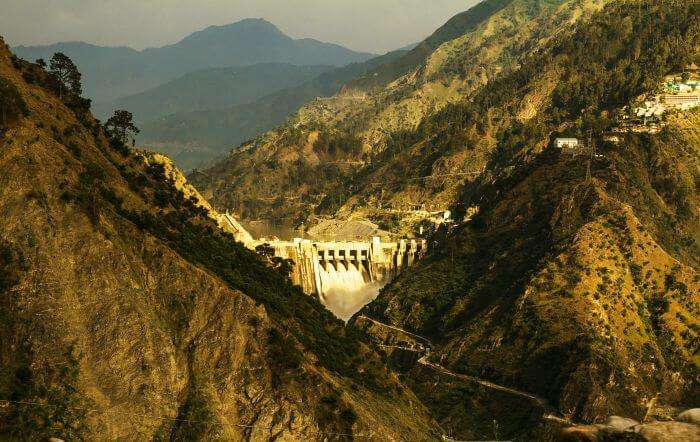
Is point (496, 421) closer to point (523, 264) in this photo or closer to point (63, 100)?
point (523, 264)

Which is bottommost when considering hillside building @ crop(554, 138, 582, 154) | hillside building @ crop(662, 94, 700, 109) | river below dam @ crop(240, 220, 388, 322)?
river below dam @ crop(240, 220, 388, 322)

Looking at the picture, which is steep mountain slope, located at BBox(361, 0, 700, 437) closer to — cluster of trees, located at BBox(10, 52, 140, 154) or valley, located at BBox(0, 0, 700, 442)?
valley, located at BBox(0, 0, 700, 442)

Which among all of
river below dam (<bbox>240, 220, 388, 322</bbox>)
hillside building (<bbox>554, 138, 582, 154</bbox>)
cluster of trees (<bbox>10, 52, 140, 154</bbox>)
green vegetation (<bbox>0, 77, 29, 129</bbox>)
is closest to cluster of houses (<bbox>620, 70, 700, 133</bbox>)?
hillside building (<bbox>554, 138, 582, 154</bbox>)

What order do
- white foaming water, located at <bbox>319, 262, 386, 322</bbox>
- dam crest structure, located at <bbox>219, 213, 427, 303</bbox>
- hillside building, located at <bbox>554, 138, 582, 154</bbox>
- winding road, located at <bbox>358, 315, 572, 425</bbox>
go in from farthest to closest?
white foaming water, located at <bbox>319, 262, 386, 322</bbox>
dam crest structure, located at <bbox>219, 213, 427, 303</bbox>
hillside building, located at <bbox>554, 138, 582, 154</bbox>
winding road, located at <bbox>358, 315, 572, 425</bbox>

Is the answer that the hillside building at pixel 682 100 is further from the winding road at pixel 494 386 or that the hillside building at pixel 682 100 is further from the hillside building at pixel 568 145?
the winding road at pixel 494 386

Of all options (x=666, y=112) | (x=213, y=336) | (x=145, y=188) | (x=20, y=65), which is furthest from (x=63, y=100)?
(x=666, y=112)

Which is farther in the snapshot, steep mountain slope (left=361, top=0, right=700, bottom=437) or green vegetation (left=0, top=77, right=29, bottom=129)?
steep mountain slope (left=361, top=0, right=700, bottom=437)

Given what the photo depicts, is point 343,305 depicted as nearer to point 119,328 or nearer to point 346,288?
point 346,288
